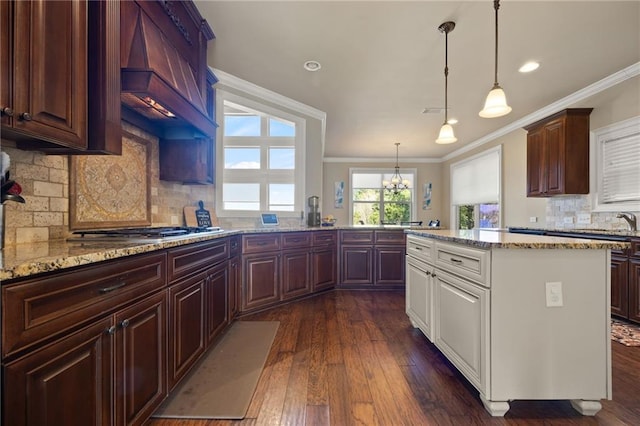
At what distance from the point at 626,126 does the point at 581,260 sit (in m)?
3.20

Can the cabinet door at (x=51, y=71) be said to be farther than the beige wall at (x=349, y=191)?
No

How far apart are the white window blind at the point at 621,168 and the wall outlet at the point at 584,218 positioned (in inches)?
10.9

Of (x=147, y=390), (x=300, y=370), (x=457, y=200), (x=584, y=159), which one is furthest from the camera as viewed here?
(x=457, y=200)

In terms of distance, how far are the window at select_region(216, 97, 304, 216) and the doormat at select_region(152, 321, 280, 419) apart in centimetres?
195

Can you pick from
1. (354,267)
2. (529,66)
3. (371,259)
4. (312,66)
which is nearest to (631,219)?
(529,66)

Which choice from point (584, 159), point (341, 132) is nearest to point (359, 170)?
point (341, 132)

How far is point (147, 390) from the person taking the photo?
138 cm

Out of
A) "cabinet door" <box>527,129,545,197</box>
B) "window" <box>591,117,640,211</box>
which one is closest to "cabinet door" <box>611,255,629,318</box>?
"window" <box>591,117,640,211</box>

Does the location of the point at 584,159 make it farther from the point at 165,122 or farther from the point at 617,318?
the point at 165,122

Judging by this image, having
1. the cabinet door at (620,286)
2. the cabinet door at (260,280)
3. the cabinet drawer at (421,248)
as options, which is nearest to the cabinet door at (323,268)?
the cabinet door at (260,280)

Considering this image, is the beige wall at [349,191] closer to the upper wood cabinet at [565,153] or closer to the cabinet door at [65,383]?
the upper wood cabinet at [565,153]

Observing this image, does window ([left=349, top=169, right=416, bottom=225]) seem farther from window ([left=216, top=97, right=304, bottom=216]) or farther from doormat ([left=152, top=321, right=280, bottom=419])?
doormat ([left=152, top=321, right=280, bottom=419])

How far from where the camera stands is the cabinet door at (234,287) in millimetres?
2734

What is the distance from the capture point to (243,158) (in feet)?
13.9
